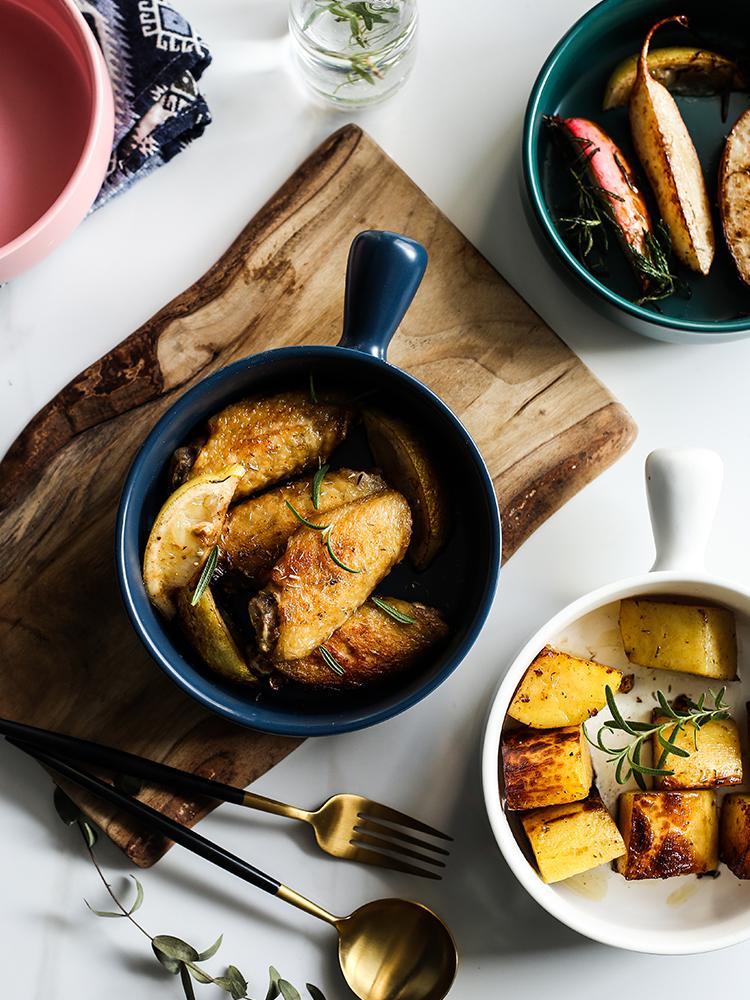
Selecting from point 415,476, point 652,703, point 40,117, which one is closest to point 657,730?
point 652,703

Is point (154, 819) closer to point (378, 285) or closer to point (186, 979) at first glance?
point (186, 979)

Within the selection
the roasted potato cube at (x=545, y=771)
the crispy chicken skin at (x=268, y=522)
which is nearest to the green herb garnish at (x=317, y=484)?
the crispy chicken skin at (x=268, y=522)

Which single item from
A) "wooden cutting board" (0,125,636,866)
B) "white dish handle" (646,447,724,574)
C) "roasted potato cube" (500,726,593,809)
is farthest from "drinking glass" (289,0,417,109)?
"roasted potato cube" (500,726,593,809)

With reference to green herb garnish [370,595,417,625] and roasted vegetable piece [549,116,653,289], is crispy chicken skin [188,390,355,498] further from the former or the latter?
roasted vegetable piece [549,116,653,289]

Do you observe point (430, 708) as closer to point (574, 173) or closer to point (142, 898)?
point (142, 898)

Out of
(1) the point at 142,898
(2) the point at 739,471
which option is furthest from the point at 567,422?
(1) the point at 142,898

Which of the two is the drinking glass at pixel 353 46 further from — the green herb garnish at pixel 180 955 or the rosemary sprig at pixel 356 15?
the green herb garnish at pixel 180 955
